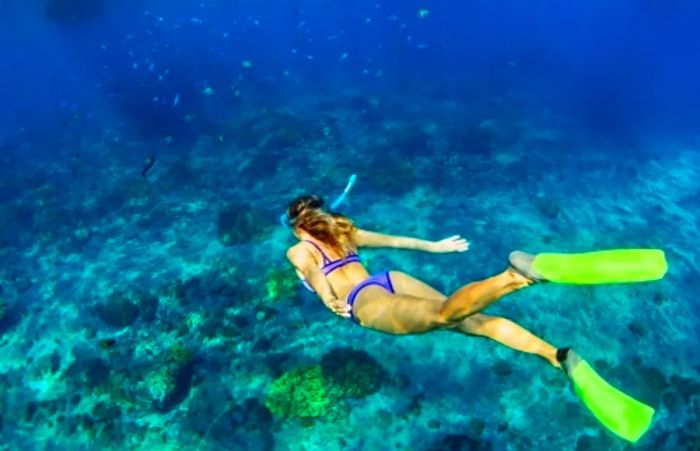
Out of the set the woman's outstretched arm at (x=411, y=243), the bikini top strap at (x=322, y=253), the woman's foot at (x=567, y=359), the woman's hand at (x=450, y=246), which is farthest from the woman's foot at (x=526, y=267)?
the bikini top strap at (x=322, y=253)

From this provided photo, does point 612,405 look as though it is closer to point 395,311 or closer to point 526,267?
point 526,267

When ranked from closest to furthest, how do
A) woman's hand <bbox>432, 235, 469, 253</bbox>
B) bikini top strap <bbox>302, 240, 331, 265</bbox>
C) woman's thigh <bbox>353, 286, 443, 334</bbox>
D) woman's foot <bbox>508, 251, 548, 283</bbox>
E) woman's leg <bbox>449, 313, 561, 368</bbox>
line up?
1. woman's foot <bbox>508, 251, 548, 283</bbox>
2. woman's thigh <bbox>353, 286, 443, 334</bbox>
3. woman's leg <bbox>449, 313, 561, 368</bbox>
4. bikini top strap <bbox>302, 240, 331, 265</bbox>
5. woman's hand <bbox>432, 235, 469, 253</bbox>

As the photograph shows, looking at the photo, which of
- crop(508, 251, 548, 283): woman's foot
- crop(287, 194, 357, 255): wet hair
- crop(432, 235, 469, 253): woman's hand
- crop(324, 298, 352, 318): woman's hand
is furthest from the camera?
crop(432, 235, 469, 253): woman's hand

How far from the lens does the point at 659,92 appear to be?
56.0m

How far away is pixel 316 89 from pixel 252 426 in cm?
3219

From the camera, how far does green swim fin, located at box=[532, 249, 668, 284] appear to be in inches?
171

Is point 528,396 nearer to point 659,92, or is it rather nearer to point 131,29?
point 659,92

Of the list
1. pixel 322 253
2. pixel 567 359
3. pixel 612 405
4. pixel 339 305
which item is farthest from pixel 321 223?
pixel 612 405

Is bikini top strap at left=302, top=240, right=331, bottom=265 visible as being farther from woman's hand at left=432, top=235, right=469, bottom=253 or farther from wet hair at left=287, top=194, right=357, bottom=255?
woman's hand at left=432, top=235, right=469, bottom=253

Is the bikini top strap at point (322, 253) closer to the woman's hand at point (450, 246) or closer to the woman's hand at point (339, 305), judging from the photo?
the woman's hand at point (339, 305)

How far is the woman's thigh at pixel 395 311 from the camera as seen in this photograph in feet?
16.9

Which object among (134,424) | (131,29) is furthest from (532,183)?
(131,29)

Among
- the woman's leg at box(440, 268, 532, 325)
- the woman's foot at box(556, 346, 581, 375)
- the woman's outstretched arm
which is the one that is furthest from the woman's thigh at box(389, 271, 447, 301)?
the woman's leg at box(440, 268, 532, 325)

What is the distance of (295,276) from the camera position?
59.7 ft
